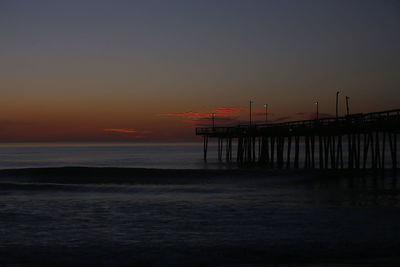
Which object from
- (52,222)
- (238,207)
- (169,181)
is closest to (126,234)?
(52,222)

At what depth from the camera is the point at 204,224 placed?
13.1 meters

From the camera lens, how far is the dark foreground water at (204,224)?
943 centimetres

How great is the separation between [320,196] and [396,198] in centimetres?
319

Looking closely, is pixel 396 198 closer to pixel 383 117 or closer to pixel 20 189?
pixel 383 117

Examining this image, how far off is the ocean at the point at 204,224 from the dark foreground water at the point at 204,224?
27 millimetres

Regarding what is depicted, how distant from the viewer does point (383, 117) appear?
27047mm

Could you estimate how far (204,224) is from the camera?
1309 centimetres

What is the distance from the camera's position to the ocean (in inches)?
370

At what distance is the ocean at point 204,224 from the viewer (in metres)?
9.39

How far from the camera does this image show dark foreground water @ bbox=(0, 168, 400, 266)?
371 inches

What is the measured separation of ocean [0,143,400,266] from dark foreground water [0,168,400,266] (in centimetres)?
3

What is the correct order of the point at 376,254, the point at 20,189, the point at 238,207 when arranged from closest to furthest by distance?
the point at 376,254 < the point at 238,207 < the point at 20,189

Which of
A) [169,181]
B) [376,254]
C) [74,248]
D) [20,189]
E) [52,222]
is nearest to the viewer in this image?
[376,254]

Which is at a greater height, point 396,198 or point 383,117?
point 383,117
